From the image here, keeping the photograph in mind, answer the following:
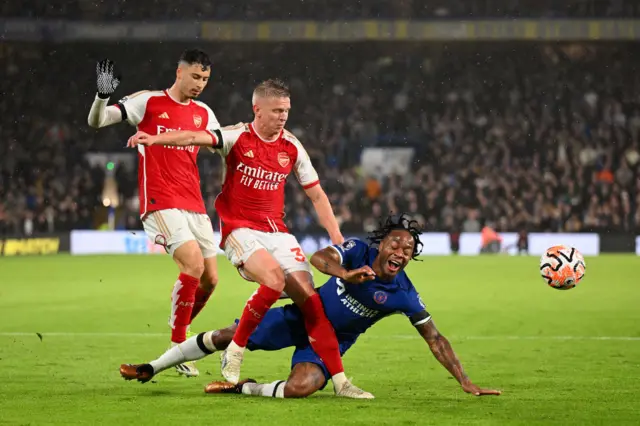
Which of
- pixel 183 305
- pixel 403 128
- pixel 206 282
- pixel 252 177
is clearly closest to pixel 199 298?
pixel 206 282

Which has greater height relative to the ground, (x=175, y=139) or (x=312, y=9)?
(x=312, y=9)

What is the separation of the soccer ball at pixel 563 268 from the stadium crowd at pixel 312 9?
26.5 meters

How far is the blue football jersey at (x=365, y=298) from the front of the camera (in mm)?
6902

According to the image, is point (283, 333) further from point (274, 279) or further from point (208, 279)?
point (208, 279)

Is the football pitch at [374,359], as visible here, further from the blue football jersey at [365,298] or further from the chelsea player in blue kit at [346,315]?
the blue football jersey at [365,298]

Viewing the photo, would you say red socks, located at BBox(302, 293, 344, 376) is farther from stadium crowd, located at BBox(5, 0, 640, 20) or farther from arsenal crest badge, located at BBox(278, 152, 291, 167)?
stadium crowd, located at BBox(5, 0, 640, 20)

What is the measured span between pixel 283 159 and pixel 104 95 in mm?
1321

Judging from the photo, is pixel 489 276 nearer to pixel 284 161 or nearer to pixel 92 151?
pixel 284 161

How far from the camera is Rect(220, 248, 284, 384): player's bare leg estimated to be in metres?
7.27

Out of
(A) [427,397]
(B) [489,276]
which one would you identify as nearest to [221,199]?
(A) [427,397]

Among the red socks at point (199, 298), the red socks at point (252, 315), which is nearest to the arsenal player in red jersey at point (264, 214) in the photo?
the red socks at point (252, 315)

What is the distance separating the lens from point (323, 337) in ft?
23.4

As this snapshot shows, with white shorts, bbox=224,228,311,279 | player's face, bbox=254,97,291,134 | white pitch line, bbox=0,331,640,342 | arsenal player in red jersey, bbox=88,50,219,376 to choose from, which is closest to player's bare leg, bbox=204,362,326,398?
white shorts, bbox=224,228,311,279

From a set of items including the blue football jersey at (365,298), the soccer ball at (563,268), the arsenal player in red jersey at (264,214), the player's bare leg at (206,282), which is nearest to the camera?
the blue football jersey at (365,298)
